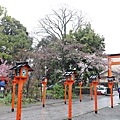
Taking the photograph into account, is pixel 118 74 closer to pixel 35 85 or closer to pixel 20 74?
pixel 35 85

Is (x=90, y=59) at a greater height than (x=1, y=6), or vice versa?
(x=1, y=6)

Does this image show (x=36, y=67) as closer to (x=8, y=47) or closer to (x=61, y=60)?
(x=61, y=60)

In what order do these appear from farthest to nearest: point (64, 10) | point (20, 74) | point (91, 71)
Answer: point (64, 10) < point (91, 71) < point (20, 74)

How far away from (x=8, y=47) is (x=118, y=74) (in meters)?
21.0

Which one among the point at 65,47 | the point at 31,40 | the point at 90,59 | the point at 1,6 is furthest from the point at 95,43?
the point at 1,6

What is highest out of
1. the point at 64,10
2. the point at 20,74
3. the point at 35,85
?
the point at 64,10

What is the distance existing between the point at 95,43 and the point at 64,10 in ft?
23.2

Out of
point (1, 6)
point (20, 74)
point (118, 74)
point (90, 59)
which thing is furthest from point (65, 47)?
point (118, 74)

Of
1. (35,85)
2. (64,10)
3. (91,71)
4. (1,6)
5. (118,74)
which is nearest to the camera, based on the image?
(35,85)

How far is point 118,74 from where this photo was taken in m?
32.4

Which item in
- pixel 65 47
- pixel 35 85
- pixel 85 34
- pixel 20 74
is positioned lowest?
pixel 35 85

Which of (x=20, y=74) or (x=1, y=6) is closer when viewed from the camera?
(x=20, y=74)

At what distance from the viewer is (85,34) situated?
21609 millimetres

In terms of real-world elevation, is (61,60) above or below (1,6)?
below
